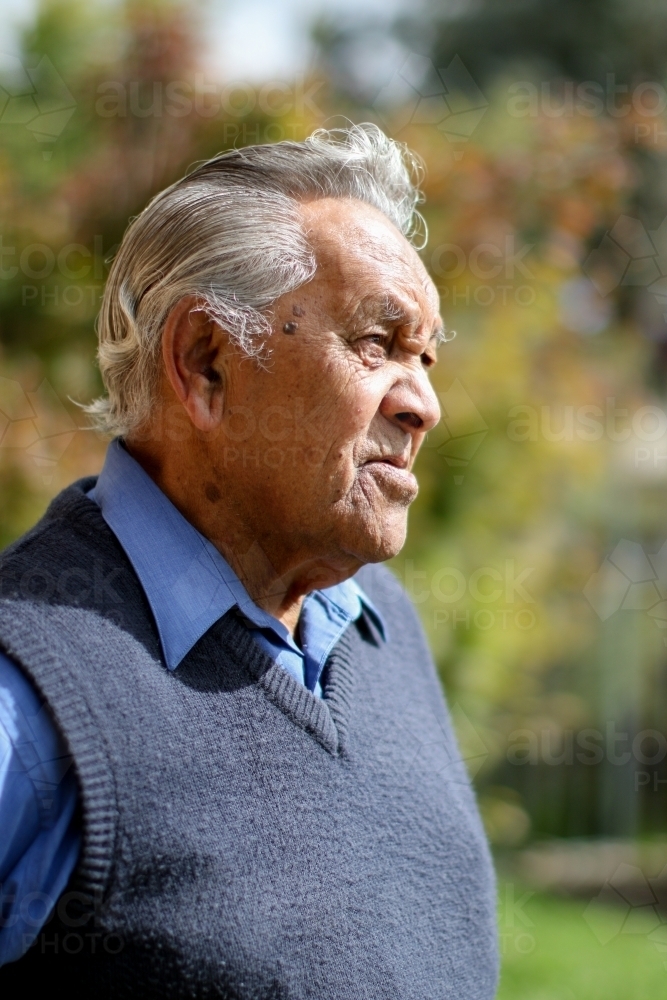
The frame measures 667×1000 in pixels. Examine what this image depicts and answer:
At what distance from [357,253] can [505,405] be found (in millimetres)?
2874

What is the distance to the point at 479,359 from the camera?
4.09 m

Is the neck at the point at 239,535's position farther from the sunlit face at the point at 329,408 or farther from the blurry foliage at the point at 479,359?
the blurry foliage at the point at 479,359

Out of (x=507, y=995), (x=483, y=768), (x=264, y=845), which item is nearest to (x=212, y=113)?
(x=264, y=845)

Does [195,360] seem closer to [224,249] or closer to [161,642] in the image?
[224,249]

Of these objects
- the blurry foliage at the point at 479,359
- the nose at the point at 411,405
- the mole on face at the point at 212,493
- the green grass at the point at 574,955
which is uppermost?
the nose at the point at 411,405

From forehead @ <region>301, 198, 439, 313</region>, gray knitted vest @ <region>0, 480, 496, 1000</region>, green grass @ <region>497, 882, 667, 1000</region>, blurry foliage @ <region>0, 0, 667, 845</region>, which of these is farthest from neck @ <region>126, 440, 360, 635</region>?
green grass @ <region>497, 882, 667, 1000</region>

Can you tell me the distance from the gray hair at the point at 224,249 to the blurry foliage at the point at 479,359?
4.70 ft

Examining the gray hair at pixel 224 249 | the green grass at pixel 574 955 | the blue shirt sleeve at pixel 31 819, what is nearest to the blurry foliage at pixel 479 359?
the green grass at pixel 574 955

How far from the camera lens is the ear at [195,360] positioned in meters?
1.46

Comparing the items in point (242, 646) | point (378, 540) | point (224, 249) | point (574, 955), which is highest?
point (224, 249)

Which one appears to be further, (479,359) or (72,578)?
(479,359)

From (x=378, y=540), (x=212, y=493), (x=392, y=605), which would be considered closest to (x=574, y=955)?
(x=392, y=605)

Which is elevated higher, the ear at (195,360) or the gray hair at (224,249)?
the gray hair at (224,249)

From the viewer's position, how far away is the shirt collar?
137 cm
